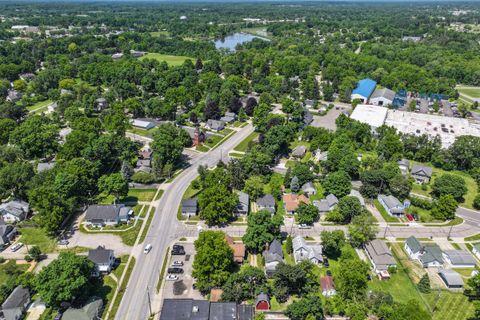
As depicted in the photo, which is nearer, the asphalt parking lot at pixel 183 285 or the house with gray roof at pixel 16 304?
the house with gray roof at pixel 16 304

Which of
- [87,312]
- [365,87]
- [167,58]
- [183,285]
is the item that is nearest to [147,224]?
[183,285]

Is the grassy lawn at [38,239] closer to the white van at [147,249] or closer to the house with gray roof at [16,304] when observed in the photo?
the house with gray roof at [16,304]

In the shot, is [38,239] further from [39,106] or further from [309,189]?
[39,106]

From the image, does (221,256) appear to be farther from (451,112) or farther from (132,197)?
(451,112)

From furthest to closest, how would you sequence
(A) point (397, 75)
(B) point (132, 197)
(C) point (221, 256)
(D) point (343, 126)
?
(A) point (397, 75), (D) point (343, 126), (B) point (132, 197), (C) point (221, 256)

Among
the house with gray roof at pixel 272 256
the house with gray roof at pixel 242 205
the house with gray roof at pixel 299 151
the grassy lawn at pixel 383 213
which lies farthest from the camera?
the house with gray roof at pixel 299 151

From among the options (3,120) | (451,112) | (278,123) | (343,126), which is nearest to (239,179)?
(278,123)

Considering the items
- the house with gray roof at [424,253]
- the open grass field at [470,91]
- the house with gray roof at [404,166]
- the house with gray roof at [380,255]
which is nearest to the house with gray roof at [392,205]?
the house with gray roof at [424,253]

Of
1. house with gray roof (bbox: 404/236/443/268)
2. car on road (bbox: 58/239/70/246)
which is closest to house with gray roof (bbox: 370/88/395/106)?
house with gray roof (bbox: 404/236/443/268)
